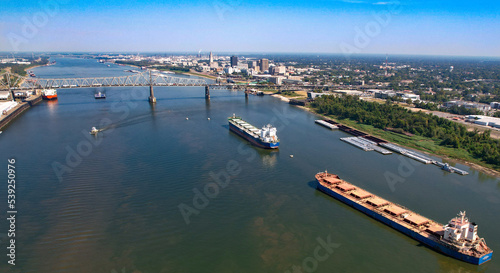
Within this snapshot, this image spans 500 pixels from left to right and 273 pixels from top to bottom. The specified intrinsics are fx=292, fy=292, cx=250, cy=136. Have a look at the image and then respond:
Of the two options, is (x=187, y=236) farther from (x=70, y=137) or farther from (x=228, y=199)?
(x=70, y=137)

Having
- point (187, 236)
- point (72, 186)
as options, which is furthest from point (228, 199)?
point (72, 186)

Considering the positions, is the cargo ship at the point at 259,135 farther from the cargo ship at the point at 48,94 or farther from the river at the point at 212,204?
the cargo ship at the point at 48,94

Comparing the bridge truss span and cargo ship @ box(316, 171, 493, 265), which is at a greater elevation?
the bridge truss span

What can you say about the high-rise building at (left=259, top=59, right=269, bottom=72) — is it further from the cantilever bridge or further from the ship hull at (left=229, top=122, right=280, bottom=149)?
the ship hull at (left=229, top=122, right=280, bottom=149)

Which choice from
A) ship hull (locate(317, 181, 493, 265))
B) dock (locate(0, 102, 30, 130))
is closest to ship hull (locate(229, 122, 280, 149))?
ship hull (locate(317, 181, 493, 265))

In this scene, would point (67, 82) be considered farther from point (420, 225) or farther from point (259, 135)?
point (420, 225)

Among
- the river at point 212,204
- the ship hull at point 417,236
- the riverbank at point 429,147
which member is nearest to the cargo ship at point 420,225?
the ship hull at point 417,236
